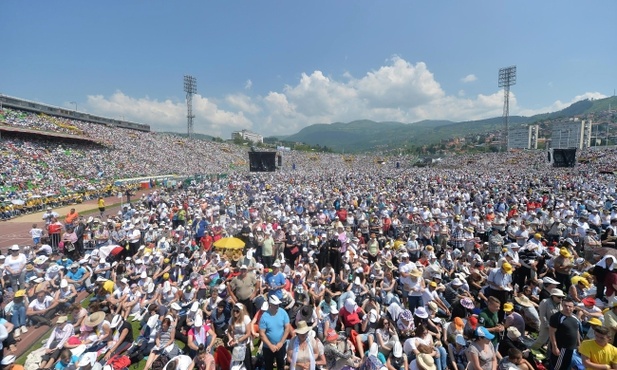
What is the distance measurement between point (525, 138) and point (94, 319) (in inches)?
5431

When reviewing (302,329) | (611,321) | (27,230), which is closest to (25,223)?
(27,230)

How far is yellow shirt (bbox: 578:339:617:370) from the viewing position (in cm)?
311

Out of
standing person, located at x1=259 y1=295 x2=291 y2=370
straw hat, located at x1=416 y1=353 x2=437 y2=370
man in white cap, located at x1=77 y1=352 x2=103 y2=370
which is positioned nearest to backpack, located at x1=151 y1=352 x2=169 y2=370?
man in white cap, located at x1=77 y1=352 x2=103 y2=370

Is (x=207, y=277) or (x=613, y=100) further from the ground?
(x=613, y=100)

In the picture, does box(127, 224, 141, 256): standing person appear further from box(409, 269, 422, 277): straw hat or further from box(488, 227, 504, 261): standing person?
box(488, 227, 504, 261): standing person

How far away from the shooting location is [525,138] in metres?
111

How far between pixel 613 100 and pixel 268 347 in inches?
10727

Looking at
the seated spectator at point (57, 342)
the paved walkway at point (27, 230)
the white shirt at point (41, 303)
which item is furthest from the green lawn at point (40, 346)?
the seated spectator at point (57, 342)

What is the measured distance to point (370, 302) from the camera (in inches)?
205

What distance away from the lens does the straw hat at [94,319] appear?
489cm

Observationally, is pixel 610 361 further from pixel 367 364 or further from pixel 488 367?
pixel 367 364

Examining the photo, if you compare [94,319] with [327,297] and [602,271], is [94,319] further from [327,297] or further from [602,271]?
[602,271]

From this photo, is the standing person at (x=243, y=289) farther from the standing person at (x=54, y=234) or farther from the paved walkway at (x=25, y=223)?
Result: the paved walkway at (x=25, y=223)

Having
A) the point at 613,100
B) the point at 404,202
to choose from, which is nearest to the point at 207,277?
the point at 404,202
